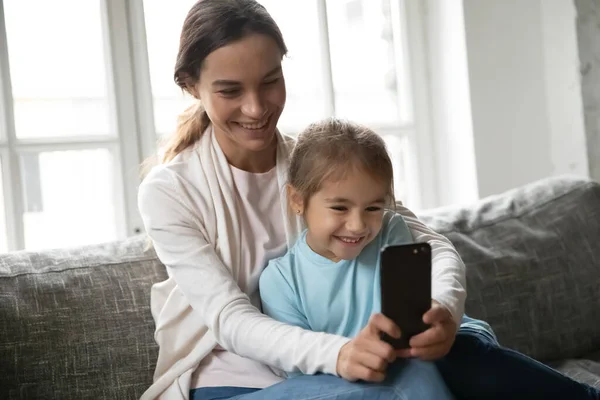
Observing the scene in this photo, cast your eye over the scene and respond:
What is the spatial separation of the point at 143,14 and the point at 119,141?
0.35 meters

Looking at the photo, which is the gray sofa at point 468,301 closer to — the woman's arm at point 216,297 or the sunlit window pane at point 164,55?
the woman's arm at point 216,297

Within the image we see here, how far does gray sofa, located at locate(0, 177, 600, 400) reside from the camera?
5.24ft

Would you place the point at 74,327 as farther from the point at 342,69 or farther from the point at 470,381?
the point at 342,69

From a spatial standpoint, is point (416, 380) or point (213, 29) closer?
point (416, 380)

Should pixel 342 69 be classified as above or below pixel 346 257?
above

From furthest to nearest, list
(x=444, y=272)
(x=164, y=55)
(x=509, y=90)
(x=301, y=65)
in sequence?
(x=509, y=90), (x=301, y=65), (x=164, y=55), (x=444, y=272)

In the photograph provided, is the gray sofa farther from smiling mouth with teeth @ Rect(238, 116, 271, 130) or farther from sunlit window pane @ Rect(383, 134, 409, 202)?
sunlit window pane @ Rect(383, 134, 409, 202)

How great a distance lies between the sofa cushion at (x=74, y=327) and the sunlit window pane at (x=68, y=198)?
1.49 feet

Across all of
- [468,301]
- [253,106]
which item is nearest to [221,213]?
[253,106]

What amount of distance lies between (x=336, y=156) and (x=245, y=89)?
0.23m

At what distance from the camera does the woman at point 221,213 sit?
4.82ft

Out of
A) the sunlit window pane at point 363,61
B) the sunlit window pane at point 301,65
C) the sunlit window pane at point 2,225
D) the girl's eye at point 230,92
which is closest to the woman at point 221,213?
the girl's eye at point 230,92

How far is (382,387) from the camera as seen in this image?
1.20 m

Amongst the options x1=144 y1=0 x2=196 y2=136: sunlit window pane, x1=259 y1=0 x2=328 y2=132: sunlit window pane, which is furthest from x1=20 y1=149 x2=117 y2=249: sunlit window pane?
x1=259 y1=0 x2=328 y2=132: sunlit window pane
